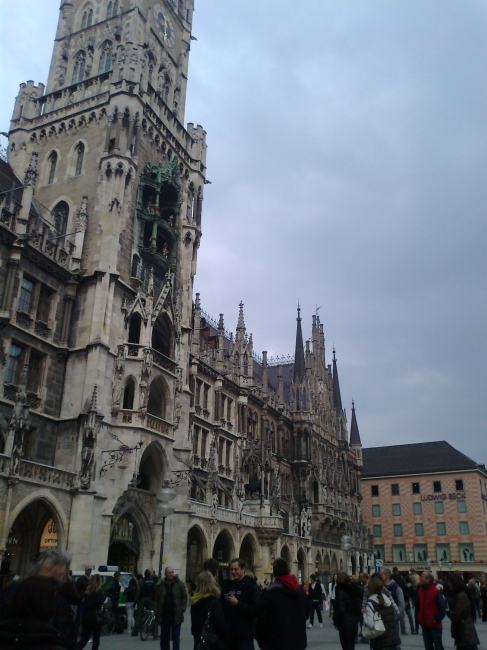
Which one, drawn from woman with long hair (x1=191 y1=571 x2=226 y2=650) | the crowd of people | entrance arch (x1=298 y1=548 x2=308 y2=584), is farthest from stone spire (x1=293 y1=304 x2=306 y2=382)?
woman with long hair (x1=191 y1=571 x2=226 y2=650)

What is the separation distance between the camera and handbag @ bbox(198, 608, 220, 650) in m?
7.05

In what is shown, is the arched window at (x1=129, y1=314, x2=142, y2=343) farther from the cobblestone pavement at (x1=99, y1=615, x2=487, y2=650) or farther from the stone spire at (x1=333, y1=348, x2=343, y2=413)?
the stone spire at (x1=333, y1=348, x2=343, y2=413)

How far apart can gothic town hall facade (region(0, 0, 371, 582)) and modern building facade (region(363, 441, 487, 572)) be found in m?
31.3

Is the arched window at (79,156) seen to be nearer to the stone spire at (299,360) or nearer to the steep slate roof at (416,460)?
the stone spire at (299,360)

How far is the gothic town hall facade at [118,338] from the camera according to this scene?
81.2 ft

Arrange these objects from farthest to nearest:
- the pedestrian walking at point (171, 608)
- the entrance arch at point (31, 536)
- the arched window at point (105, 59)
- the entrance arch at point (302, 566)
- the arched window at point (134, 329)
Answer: the entrance arch at point (302, 566) → the arched window at point (105, 59) → the arched window at point (134, 329) → the entrance arch at point (31, 536) → the pedestrian walking at point (171, 608)

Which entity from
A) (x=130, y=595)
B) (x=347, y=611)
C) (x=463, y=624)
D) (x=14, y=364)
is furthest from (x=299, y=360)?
(x=463, y=624)

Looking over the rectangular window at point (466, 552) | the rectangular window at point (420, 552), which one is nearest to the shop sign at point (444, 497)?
the rectangular window at point (466, 552)

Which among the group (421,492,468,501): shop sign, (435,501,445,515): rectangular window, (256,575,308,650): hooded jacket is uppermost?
(421,492,468,501): shop sign

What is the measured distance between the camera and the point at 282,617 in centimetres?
640

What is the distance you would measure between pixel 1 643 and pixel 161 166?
31.4 meters

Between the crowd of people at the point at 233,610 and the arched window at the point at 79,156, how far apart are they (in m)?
25.5

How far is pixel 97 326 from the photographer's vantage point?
2742 cm

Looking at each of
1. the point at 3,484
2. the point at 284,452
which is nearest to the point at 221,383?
the point at 284,452
